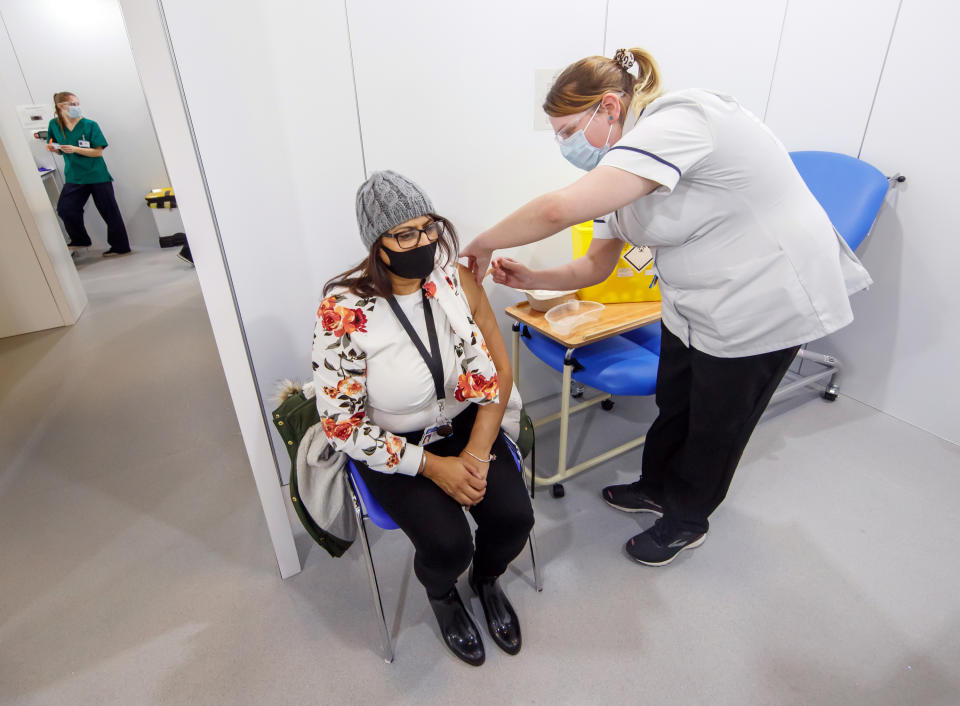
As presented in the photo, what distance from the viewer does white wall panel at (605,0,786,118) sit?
2.04 m

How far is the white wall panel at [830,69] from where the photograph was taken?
7.16 ft

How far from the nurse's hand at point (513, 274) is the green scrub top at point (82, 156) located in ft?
17.6

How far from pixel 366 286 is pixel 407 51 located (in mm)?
895

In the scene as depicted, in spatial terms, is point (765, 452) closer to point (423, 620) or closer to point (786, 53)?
point (423, 620)

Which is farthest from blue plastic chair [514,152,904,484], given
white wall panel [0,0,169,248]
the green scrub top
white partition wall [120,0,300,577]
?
white wall panel [0,0,169,248]

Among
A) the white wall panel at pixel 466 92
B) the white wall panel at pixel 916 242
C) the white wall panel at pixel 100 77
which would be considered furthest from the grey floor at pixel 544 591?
the white wall panel at pixel 100 77

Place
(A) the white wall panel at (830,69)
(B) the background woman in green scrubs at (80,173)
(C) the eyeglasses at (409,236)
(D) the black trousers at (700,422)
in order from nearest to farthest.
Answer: (C) the eyeglasses at (409,236) < (D) the black trousers at (700,422) < (A) the white wall panel at (830,69) < (B) the background woman in green scrubs at (80,173)

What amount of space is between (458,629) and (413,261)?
1.04m

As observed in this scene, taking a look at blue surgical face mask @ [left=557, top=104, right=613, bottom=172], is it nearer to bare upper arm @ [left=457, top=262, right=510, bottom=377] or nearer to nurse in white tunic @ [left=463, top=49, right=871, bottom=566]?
A: nurse in white tunic @ [left=463, top=49, right=871, bottom=566]

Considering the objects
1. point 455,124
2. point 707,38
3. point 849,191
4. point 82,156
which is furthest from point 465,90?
point 82,156

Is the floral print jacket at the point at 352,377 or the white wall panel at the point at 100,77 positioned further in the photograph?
the white wall panel at the point at 100,77

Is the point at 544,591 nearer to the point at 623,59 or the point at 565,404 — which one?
the point at 565,404

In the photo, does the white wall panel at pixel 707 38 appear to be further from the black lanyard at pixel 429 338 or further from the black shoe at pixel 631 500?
the black shoe at pixel 631 500

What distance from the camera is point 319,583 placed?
5.74 ft
